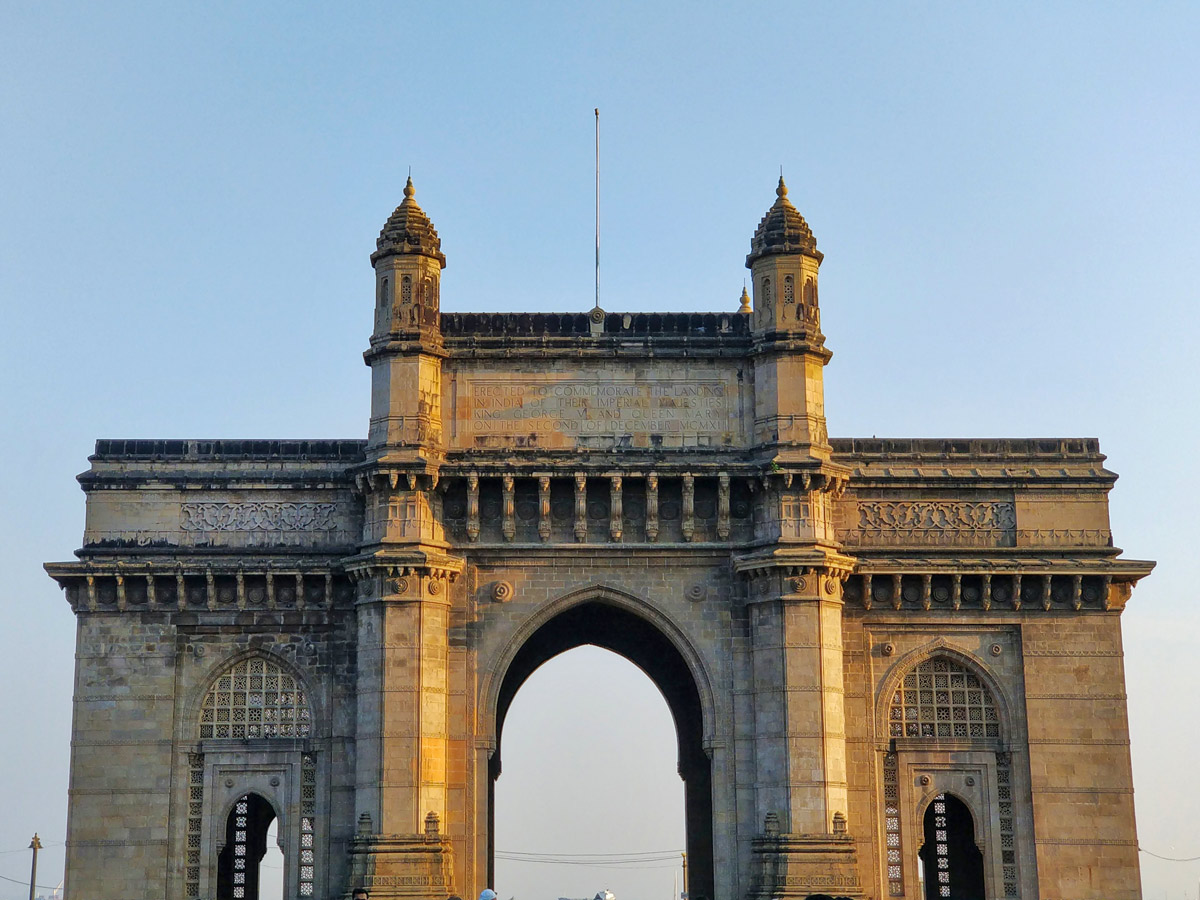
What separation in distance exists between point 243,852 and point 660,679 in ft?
37.4

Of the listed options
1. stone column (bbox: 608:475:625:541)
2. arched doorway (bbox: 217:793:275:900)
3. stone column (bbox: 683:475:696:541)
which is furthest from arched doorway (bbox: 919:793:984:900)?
arched doorway (bbox: 217:793:275:900)

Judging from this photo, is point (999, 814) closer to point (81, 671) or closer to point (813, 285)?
point (813, 285)

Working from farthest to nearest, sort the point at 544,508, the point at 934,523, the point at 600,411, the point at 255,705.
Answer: the point at 934,523 < the point at 600,411 < the point at 255,705 < the point at 544,508

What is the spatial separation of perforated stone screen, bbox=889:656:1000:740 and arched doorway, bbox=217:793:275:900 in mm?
16079

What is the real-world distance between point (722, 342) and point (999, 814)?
1214 centimetres

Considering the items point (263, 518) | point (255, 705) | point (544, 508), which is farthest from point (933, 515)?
point (255, 705)

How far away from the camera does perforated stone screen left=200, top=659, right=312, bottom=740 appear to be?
39.1m

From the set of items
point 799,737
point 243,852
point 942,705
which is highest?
point 942,705

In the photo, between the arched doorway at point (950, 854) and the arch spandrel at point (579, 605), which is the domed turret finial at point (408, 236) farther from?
the arched doorway at point (950, 854)

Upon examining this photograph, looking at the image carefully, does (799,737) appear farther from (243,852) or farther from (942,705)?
(243,852)

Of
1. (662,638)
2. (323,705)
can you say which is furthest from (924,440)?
(323,705)

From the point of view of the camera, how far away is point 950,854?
142 feet

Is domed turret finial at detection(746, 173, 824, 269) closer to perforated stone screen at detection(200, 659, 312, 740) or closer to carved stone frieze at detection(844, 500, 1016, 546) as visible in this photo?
carved stone frieze at detection(844, 500, 1016, 546)

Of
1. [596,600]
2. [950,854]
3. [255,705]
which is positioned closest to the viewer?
[596,600]
